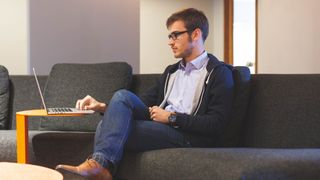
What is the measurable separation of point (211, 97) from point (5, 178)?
1098 millimetres

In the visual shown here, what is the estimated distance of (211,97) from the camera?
2.33 m

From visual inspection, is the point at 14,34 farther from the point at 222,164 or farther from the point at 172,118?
the point at 222,164

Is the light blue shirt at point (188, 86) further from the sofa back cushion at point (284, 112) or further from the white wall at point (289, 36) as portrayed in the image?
the white wall at point (289, 36)

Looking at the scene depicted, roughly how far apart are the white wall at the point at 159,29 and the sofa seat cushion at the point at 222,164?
16.2ft

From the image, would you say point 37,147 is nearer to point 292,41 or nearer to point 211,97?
point 211,97

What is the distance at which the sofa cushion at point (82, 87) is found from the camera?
3090 millimetres

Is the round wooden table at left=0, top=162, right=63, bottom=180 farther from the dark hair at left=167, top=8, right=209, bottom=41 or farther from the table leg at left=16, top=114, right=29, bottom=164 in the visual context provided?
the dark hair at left=167, top=8, right=209, bottom=41

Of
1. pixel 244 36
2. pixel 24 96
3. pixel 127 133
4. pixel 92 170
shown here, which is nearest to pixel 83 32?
pixel 24 96

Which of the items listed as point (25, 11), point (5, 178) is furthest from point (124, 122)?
point (25, 11)

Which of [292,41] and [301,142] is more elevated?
[292,41]

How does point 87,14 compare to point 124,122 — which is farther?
point 87,14

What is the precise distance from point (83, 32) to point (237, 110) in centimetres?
225

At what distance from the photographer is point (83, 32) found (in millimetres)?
4320

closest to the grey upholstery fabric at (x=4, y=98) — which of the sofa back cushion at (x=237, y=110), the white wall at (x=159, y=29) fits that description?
the sofa back cushion at (x=237, y=110)
